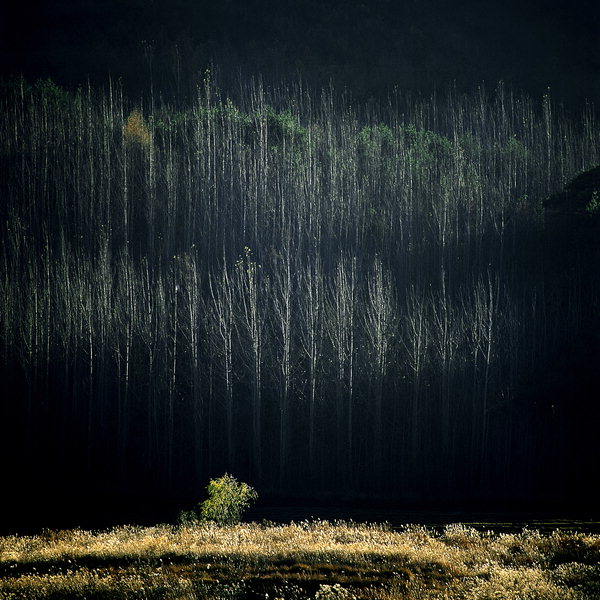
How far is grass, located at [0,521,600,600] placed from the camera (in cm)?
890

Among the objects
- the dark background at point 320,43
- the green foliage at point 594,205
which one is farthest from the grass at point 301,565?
the dark background at point 320,43

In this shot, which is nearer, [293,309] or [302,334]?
[302,334]

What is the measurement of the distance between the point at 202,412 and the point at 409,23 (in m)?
35.9

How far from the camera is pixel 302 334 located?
24.6 meters

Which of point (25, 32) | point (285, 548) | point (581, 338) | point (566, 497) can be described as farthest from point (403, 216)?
point (25, 32)

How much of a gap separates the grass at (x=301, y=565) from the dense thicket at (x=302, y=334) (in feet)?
29.4

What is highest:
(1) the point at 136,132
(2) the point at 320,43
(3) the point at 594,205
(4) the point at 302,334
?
(2) the point at 320,43

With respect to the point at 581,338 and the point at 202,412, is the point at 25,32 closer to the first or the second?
the point at 202,412

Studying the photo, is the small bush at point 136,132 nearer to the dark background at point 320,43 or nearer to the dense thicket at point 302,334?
the dense thicket at point 302,334

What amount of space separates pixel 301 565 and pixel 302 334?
14.5 m

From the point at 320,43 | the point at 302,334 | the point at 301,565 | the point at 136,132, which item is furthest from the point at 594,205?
the point at 320,43

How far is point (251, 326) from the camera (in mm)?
24203

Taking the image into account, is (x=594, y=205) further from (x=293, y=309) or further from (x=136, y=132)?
(x=136, y=132)

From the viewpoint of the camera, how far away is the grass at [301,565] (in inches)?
350
